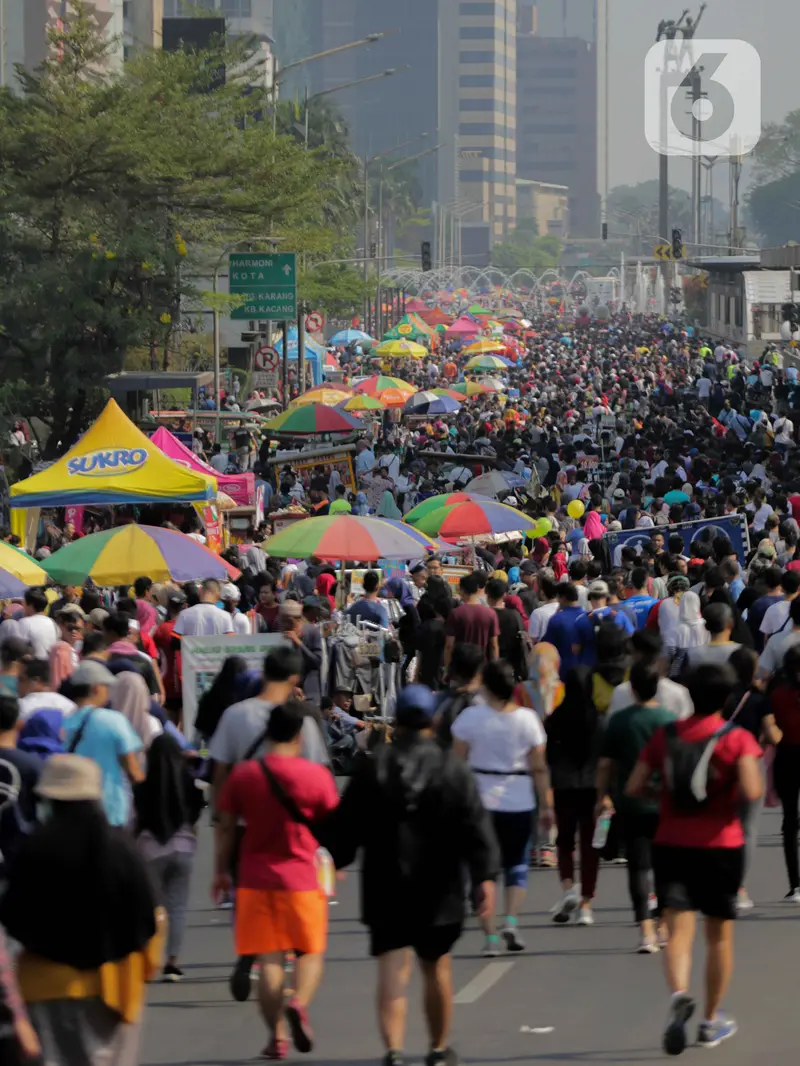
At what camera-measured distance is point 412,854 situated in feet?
21.8

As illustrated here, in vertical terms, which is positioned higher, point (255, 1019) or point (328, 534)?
point (328, 534)

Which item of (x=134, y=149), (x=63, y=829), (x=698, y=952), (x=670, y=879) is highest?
(x=134, y=149)

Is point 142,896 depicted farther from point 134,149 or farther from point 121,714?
point 134,149

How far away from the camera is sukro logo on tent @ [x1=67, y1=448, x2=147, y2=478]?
20203mm

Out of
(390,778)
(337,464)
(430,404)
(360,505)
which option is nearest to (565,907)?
(390,778)

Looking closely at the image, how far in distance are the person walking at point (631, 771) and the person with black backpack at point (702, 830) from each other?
924mm

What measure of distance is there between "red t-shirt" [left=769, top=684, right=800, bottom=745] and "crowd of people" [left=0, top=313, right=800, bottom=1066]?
0.01 meters

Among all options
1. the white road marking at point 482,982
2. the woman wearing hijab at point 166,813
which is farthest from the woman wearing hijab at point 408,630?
the woman wearing hijab at point 166,813

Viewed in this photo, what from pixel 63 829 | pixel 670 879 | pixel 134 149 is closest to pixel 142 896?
pixel 63 829

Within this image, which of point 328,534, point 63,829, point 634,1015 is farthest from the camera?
point 328,534

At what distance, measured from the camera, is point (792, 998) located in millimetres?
8195

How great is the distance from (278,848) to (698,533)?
11.8 meters

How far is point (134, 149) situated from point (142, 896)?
82.5ft

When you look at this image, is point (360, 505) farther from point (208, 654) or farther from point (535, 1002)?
point (535, 1002)
